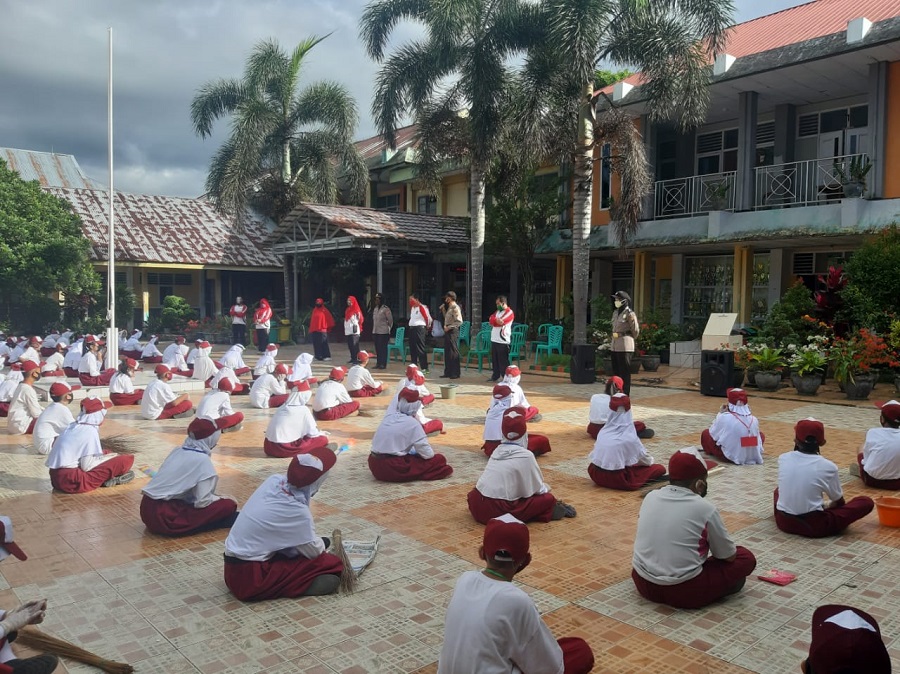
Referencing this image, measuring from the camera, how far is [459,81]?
17500 mm

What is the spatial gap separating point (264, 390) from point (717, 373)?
805 centimetres

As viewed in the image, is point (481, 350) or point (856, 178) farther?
point (481, 350)

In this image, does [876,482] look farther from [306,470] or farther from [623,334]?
[306,470]

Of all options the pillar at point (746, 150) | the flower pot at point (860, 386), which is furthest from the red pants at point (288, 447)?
the pillar at point (746, 150)

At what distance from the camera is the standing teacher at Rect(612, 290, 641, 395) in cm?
1180

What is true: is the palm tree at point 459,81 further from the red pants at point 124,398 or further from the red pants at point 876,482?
the red pants at point 876,482

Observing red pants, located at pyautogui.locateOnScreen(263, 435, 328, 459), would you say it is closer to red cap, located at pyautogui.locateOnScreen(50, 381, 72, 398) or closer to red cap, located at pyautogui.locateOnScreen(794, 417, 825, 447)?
red cap, located at pyautogui.locateOnScreen(50, 381, 72, 398)

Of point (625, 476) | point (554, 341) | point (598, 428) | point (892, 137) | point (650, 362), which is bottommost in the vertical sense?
point (625, 476)

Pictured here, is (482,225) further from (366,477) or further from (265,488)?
(265,488)

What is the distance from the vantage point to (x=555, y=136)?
53.3 feet

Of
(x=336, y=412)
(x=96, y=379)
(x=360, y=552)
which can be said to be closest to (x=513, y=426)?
(x=360, y=552)

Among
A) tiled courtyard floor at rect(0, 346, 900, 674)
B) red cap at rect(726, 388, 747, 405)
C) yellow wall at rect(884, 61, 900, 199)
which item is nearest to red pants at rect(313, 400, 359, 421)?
tiled courtyard floor at rect(0, 346, 900, 674)

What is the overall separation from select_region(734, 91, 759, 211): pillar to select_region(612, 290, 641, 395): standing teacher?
6.39 meters

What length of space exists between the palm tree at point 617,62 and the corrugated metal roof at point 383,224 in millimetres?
5287
